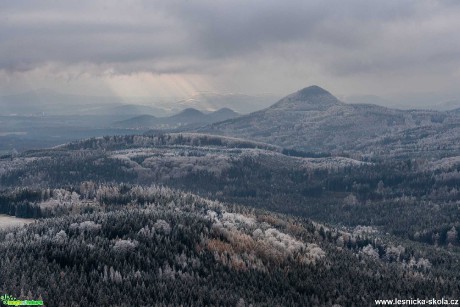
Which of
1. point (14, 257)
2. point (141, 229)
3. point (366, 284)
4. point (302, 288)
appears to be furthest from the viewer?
point (141, 229)

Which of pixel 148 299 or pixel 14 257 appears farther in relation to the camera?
pixel 14 257

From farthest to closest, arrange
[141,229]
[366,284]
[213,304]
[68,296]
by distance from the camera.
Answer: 1. [141,229]
2. [366,284]
3. [213,304]
4. [68,296]

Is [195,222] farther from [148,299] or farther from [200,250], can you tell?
[148,299]

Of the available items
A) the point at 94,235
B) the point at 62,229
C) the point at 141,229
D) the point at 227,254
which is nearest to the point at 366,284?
the point at 227,254

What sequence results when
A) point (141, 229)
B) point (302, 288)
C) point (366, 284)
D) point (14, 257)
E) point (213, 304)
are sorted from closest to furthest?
point (213, 304)
point (14, 257)
point (302, 288)
point (366, 284)
point (141, 229)

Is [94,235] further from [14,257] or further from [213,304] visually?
[213,304]

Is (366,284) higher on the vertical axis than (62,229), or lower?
lower

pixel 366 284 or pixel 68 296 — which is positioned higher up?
pixel 68 296

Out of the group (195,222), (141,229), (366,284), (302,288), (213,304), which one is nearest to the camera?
(213,304)

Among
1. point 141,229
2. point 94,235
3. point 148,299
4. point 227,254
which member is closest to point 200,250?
point 227,254
